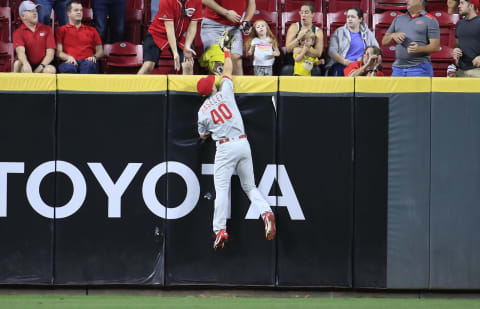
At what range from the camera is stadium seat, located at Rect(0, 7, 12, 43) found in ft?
35.6

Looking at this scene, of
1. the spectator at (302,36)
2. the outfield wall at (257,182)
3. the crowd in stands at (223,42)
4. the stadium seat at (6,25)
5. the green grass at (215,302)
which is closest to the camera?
the green grass at (215,302)

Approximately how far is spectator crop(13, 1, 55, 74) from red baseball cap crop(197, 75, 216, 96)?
85.2 inches

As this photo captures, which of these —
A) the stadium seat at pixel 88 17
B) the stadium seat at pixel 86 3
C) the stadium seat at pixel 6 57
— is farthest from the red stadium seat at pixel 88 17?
the stadium seat at pixel 6 57

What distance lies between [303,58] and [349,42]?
2.53 feet

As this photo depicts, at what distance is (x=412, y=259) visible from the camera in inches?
334

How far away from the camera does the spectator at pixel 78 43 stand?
9594mm

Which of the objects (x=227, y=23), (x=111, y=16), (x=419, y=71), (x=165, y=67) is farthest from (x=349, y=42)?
(x=111, y=16)

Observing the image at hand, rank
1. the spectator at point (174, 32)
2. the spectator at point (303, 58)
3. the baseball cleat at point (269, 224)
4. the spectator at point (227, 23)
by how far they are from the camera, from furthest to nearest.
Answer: the spectator at point (303, 58) → the spectator at point (227, 23) → the spectator at point (174, 32) → the baseball cleat at point (269, 224)

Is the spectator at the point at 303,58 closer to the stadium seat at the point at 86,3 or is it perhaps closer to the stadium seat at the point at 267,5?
the stadium seat at the point at 267,5

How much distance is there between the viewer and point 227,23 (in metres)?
9.71

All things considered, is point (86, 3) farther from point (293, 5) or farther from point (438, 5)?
point (438, 5)

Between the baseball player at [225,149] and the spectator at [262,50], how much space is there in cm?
152

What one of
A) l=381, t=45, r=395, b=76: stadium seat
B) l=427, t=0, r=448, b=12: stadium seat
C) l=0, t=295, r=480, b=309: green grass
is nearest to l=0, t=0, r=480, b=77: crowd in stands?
l=381, t=45, r=395, b=76: stadium seat

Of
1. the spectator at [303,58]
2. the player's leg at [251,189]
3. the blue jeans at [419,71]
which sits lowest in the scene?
the player's leg at [251,189]
